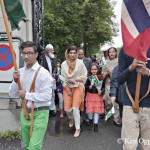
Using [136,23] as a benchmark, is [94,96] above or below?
below

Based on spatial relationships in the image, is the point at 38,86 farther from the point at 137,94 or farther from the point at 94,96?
the point at 94,96

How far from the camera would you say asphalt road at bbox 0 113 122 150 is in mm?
5586

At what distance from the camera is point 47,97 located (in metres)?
3.91

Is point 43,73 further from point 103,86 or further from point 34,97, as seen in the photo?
point 103,86

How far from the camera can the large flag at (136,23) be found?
341cm

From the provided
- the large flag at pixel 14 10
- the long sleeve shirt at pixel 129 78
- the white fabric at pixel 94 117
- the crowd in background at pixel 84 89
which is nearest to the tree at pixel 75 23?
the crowd in background at pixel 84 89

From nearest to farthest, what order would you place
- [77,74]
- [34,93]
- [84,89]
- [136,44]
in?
[136,44] < [34,93] < [77,74] < [84,89]

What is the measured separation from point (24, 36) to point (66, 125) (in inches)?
89.0

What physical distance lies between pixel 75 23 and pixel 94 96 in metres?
20.7

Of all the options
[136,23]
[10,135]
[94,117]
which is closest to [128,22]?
[136,23]

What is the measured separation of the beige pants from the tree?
22289 mm

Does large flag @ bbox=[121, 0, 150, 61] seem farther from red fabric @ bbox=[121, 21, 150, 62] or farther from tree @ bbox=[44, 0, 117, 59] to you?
tree @ bbox=[44, 0, 117, 59]

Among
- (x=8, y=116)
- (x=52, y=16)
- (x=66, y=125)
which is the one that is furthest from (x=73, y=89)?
(x=52, y=16)

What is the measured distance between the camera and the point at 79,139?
6.04m
